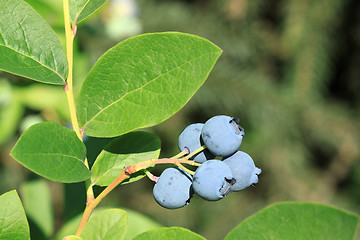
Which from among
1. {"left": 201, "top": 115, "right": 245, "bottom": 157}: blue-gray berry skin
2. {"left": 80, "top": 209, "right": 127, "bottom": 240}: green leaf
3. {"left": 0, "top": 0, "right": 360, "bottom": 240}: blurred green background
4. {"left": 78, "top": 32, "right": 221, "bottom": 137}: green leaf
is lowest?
{"left": 0, "top": 0, "right": 360, "bottom": 240}: blurred green background

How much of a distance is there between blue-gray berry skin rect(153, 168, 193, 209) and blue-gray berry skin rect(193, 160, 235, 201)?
23 mm

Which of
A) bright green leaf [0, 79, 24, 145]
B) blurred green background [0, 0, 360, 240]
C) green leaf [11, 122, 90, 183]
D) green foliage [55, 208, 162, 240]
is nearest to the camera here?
green leaf [11, 122, 90, 183]

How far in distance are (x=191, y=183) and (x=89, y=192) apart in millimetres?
→ 155

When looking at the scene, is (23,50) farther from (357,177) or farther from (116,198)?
(357,177)

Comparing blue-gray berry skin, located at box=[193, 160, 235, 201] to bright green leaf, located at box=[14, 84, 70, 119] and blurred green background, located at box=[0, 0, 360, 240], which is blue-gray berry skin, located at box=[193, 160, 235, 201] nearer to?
bright green leaf, located at box=[14, 84, 70, 119]

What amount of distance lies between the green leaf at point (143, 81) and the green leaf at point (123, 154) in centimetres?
5

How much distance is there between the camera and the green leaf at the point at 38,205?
0.97 metres

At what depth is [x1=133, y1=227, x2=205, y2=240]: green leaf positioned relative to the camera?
0.53m

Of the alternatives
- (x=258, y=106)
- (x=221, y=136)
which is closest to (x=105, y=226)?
(x=221, y=136)

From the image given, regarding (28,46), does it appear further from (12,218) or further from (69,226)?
(69,226)

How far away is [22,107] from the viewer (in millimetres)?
1373

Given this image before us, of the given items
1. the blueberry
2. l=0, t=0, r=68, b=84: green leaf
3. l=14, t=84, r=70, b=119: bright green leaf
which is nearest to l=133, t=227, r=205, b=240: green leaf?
the blueberry

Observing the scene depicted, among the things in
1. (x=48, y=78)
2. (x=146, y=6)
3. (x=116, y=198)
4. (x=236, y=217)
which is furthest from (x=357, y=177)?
(x=48, y=78)

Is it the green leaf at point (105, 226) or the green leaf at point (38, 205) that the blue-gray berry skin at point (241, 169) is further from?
the green leaf at point (38, 205)
